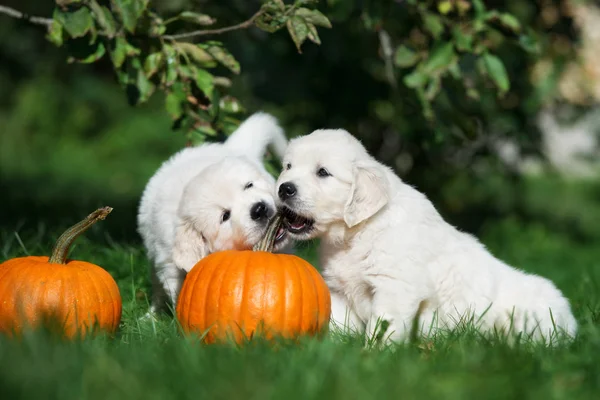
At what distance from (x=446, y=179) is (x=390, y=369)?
202 inches

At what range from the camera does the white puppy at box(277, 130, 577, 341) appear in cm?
302

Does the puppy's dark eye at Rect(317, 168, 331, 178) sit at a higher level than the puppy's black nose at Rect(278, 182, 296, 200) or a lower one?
higher

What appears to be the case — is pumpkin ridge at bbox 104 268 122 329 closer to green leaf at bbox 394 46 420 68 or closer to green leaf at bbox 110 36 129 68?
green leaf at bbox 110 36 129 68

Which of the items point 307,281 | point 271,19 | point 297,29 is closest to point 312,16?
point 297,29

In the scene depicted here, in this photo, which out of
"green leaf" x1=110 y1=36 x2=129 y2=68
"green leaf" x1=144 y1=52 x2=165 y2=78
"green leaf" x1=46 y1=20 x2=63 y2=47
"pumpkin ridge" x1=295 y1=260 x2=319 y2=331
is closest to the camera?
"pumpkin ridge" x1=295 y1=260 x2=319 y2=331

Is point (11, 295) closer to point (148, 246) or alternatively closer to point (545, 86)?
point (148, 246)

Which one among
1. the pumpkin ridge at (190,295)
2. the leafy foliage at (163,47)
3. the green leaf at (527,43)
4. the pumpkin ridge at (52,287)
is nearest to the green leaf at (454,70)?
the green leaf at (527,43)

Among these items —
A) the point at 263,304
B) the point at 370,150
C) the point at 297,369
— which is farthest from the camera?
the point at 370,150

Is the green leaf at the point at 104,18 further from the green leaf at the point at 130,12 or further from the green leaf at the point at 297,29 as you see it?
the green leaf at the point at 297,29

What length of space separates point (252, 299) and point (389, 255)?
0.65 m

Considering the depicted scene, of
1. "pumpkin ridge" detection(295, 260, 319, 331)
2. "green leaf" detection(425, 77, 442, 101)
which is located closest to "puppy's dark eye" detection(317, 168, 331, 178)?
"pumpkin ridge" detection(295, 260, 319, 331)

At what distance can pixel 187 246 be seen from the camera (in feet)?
10.8

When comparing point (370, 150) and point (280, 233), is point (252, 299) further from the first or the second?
point (370, 150)

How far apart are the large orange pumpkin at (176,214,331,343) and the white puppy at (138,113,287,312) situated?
50 cm
